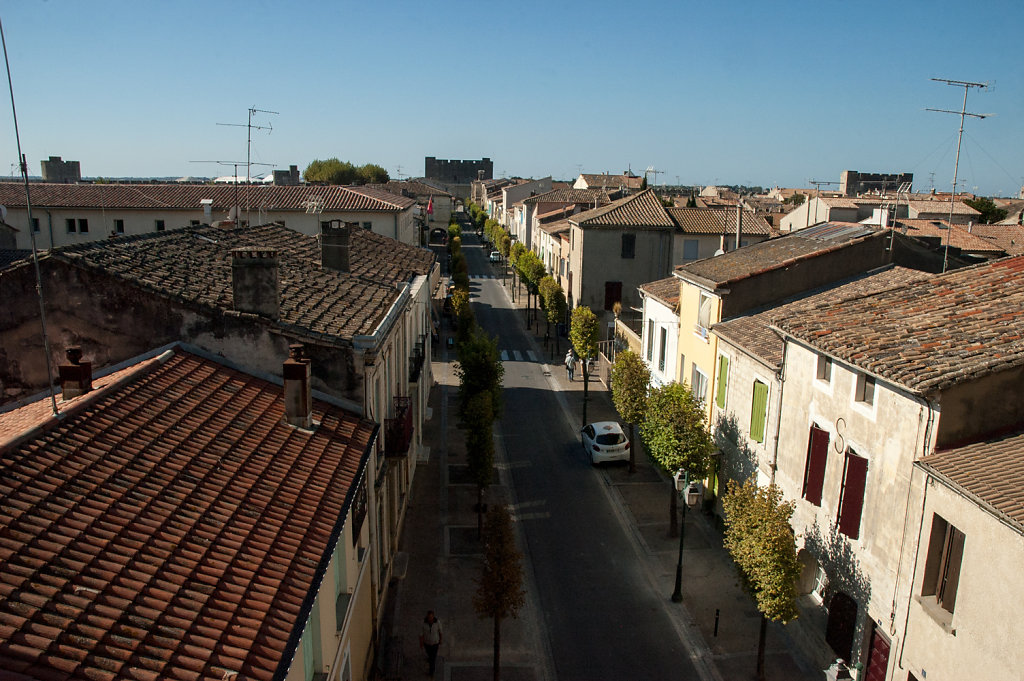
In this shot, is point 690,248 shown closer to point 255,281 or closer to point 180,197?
point 180,197

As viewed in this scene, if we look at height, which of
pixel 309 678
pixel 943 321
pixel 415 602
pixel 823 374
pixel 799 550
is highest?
pixel 943 321

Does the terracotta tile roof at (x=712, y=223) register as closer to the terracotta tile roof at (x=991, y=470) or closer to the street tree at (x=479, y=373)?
the street tree at (x=479, y=373)

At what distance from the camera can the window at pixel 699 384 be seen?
81.3ft

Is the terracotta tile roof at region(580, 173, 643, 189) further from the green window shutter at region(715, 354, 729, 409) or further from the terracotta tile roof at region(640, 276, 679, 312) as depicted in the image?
the green window shutter at region(715, 354, 729, 409)

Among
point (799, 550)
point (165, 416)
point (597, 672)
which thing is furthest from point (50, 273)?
point (799, 550)

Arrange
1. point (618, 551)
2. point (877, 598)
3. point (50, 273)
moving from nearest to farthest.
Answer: point (50, 273), point (877, 598), point (618, 551)

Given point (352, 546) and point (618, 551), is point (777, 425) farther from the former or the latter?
point (352, 546)

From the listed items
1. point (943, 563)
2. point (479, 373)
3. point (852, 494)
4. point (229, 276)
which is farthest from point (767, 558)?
point (229, 276)

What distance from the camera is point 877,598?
1423 cm

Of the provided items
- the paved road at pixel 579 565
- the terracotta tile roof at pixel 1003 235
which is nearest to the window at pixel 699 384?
the paved road at pixel 579 565

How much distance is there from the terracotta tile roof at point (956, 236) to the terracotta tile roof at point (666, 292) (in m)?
9.18

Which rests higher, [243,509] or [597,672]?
[243,509]

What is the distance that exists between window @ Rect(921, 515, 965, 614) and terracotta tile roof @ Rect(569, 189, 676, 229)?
35.1 metres

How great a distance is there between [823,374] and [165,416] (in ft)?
42.6
